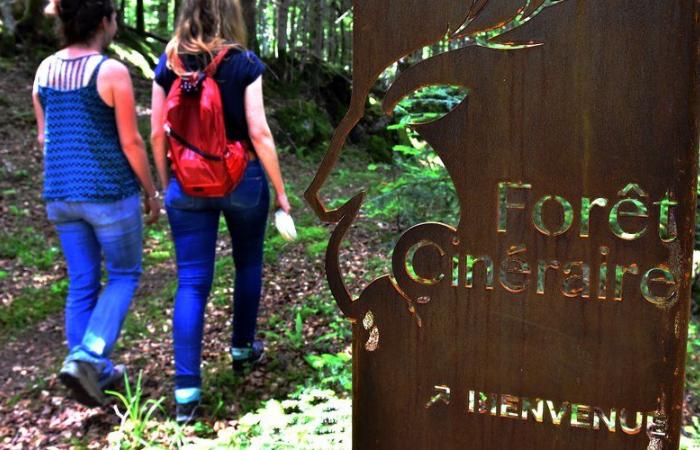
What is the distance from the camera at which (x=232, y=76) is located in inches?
123

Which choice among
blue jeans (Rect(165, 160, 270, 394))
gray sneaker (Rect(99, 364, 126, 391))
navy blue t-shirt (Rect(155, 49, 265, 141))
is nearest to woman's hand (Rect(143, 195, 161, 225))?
blue jeans (Rect(165, 160, 270, 394))

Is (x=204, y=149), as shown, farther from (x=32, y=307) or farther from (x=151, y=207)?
(x=32, y=307)

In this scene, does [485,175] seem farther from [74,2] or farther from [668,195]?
[74,2]

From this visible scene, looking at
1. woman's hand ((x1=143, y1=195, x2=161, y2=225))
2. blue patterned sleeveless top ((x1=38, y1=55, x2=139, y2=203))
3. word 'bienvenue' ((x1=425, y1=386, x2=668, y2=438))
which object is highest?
blue patterned sleeveless top ((x1=38, y1=55, x2=139, y2=203))

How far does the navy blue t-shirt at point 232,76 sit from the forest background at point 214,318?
0.76 m

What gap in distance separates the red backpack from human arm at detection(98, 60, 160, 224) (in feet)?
0.82

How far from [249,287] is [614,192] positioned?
93.0 inches

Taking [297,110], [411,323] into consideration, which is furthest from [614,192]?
[297,110]

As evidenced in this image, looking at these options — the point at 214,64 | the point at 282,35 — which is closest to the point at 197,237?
the point at 214,64

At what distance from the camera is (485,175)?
166 cm

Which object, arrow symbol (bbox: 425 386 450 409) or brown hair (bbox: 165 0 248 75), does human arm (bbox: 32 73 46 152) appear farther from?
arrow symbol (bbox: 425 386 450 409)

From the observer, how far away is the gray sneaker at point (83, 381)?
3.10 m

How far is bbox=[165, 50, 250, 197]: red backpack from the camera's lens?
3.07 m

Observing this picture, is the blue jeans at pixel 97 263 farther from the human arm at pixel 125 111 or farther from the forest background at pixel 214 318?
the forest background at pixel 214 318
